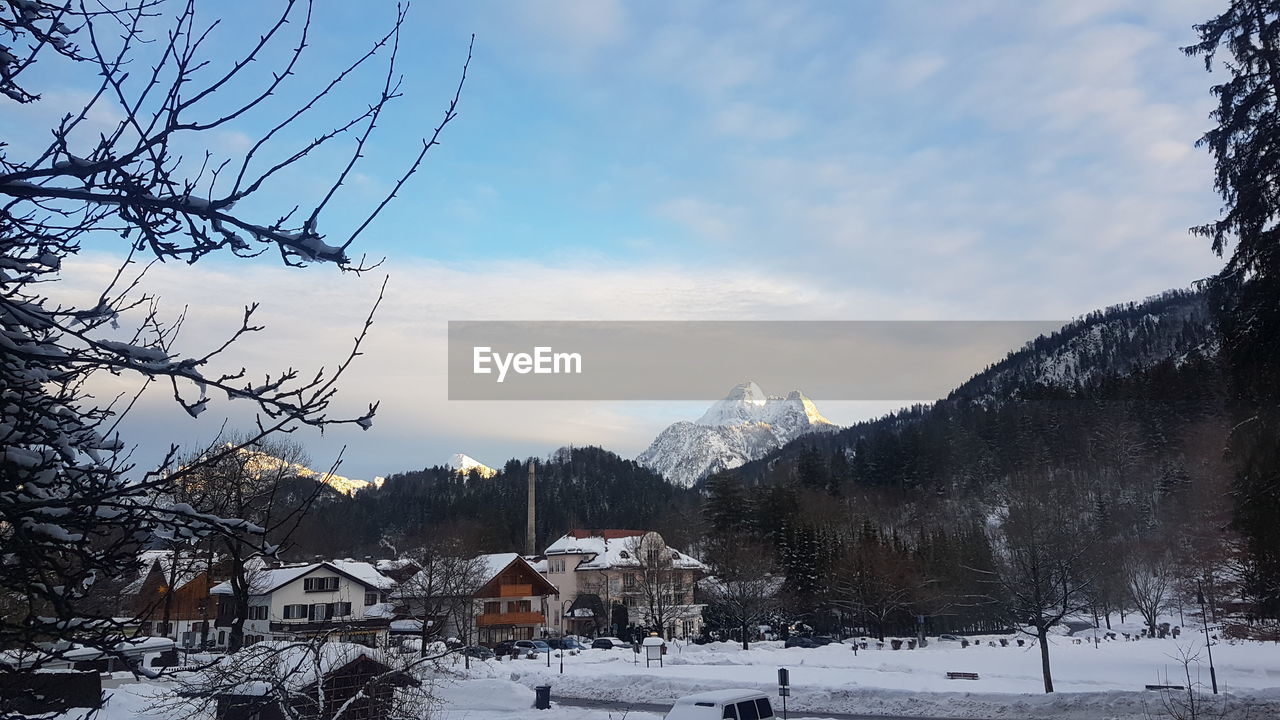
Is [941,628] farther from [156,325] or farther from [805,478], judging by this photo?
[156,325]

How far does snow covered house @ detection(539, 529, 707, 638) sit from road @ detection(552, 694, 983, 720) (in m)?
28.0

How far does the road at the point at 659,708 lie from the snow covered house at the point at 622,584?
2805 cm

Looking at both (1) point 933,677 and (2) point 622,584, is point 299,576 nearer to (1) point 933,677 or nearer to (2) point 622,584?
(2) point 622,584

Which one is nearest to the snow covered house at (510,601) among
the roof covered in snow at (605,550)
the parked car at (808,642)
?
the roof covered in snow at (605,550)

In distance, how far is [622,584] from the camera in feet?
248

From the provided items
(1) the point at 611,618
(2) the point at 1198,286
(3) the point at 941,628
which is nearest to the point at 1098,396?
(3) the point at 941,628

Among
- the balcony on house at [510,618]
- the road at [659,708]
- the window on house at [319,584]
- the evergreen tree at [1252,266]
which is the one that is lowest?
the balcony on house at [510,618]

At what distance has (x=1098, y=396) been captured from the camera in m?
108

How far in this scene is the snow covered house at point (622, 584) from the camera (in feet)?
205

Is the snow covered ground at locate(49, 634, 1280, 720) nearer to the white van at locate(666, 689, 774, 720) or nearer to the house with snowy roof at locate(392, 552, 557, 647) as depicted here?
the white van at locate(666, 689, 774, 720)

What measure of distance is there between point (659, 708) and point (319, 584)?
119ft

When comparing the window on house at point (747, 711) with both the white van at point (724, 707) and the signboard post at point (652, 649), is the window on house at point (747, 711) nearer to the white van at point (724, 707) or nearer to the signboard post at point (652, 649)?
the white van at point (724, 707)

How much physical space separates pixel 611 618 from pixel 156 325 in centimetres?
7080

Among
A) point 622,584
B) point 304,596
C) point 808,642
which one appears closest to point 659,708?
point 808,642
